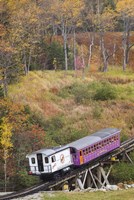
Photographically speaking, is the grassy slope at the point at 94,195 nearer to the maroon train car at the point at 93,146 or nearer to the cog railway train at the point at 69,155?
the cog railway train at the point at 69,155

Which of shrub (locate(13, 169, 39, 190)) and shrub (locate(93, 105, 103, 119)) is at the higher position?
shrub (locate(93, 105, 103, 119))

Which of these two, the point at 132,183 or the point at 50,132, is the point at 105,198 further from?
the point at 50,132

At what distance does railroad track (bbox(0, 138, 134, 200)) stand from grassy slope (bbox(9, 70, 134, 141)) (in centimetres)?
459

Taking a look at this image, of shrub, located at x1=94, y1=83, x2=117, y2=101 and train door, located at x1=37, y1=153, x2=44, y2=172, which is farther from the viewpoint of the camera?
shrub, located at x1=94, y1=83, x2=117, y2=101

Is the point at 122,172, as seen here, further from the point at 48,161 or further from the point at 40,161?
the point at 40,161

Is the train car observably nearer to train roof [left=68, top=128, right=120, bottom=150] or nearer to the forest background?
train roof [left=68, top=128, right=120, bottom=150]

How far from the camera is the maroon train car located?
107 feet

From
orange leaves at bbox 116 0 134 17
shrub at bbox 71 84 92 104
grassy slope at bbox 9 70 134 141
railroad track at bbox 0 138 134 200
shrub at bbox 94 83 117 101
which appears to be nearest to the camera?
railroad track at bbox 0 138 134 200

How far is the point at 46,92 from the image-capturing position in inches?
1976

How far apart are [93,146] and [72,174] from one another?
11.6ft

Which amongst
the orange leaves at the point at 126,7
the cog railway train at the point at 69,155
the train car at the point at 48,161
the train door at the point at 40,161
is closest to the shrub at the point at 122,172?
the cog railway train at the point at 69,155

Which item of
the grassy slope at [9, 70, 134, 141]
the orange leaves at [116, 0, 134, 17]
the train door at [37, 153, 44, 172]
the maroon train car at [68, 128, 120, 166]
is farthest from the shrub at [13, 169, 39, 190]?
the orange leaves at [116, 0, 134, 17]

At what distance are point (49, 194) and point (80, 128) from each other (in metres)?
16.3

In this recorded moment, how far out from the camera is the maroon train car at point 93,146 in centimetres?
3250
